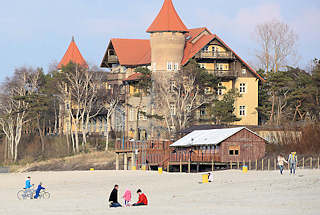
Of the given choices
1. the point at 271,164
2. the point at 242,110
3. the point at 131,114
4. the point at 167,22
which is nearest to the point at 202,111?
the point at 242,110

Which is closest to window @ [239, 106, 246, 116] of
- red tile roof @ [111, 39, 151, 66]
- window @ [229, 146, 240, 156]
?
red tile roof @ [111, 39, 151, 66]

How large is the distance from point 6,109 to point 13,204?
165 ft

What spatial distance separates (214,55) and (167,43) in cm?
526

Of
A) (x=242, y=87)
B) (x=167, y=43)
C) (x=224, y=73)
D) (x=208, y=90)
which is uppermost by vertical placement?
(x=167, y=43)

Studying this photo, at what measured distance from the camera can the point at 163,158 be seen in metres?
62.1

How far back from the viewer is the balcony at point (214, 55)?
74.6 m

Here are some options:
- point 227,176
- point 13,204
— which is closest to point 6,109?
point 227,176

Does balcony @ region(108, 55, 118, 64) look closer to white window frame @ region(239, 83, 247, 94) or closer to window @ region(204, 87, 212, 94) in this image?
window @ region(204, 87, 212, 94)

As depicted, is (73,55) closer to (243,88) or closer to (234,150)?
(243,88)

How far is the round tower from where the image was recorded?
74500 mm

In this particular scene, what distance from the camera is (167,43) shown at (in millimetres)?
74688

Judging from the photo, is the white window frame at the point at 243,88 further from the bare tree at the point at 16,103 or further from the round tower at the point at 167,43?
the bare tree at the point at 16,103

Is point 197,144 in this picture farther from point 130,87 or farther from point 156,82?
point 130,87

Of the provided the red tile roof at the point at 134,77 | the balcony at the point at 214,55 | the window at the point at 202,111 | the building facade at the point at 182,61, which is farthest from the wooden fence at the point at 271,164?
the red tile roof at the point at 134,77
